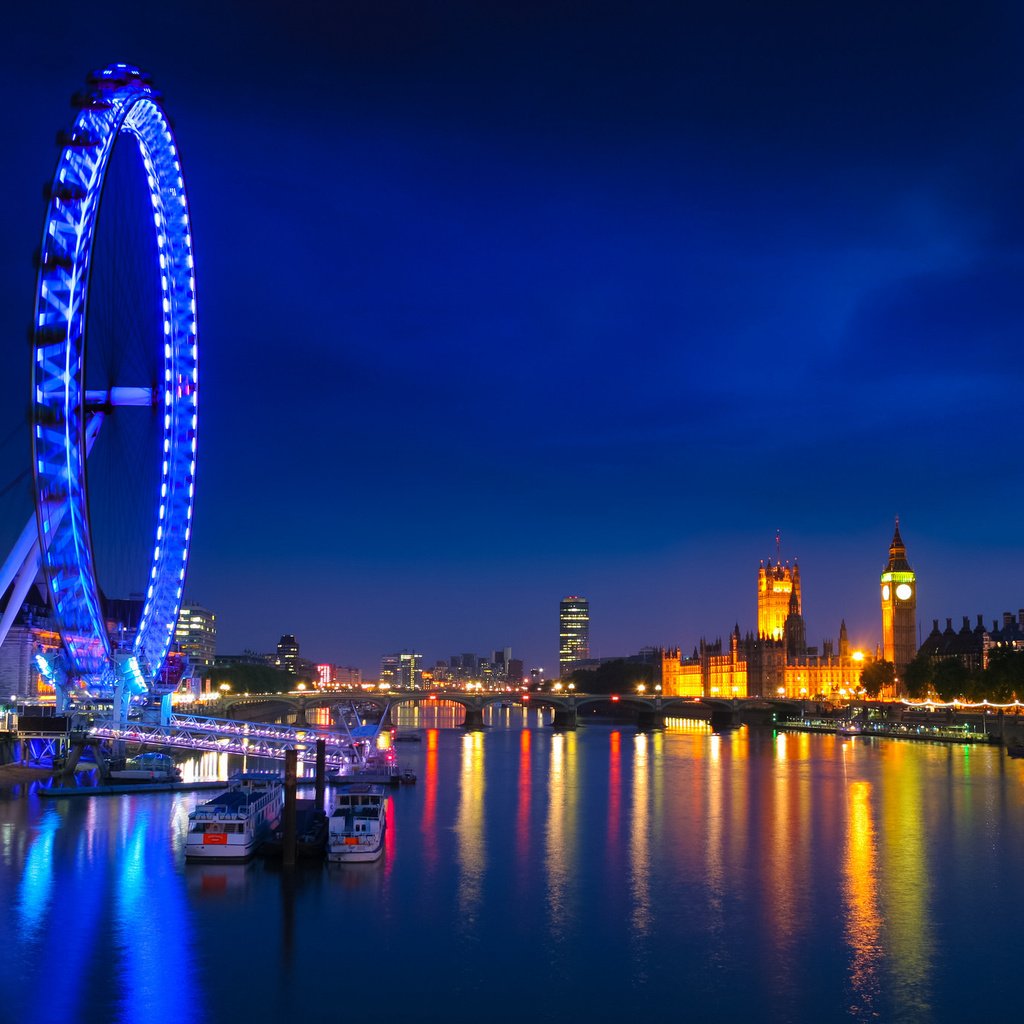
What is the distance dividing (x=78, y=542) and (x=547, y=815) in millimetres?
22491

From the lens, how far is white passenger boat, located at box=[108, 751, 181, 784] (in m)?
63.2

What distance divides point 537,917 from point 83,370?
2554 cm

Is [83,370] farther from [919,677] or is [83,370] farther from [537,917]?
[919,677]

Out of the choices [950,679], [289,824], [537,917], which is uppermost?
[950,679]

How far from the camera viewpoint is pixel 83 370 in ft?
156

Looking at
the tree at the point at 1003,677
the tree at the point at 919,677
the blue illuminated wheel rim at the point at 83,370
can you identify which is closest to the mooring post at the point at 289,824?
the blue illuminated wheel rim at the point at 83,370

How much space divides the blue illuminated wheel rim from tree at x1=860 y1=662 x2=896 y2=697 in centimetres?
12816

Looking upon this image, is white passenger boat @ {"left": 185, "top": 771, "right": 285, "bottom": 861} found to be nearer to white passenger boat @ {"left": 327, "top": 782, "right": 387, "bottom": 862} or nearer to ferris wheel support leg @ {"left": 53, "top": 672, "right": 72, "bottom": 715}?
white passenger boat @ {"left": 327, "top": 782, "right": 387, "bottom": 862}

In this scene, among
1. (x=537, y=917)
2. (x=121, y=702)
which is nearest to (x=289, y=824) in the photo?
(x=537, y=917)

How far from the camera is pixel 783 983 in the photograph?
2984 cm

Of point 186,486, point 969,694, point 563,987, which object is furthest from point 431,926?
point 969,694

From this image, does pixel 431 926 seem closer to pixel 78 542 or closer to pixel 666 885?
pixel 666 885

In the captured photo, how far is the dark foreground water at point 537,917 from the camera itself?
28.4 m

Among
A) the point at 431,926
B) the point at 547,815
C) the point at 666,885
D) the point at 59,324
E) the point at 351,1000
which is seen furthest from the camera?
the point at 547,815
